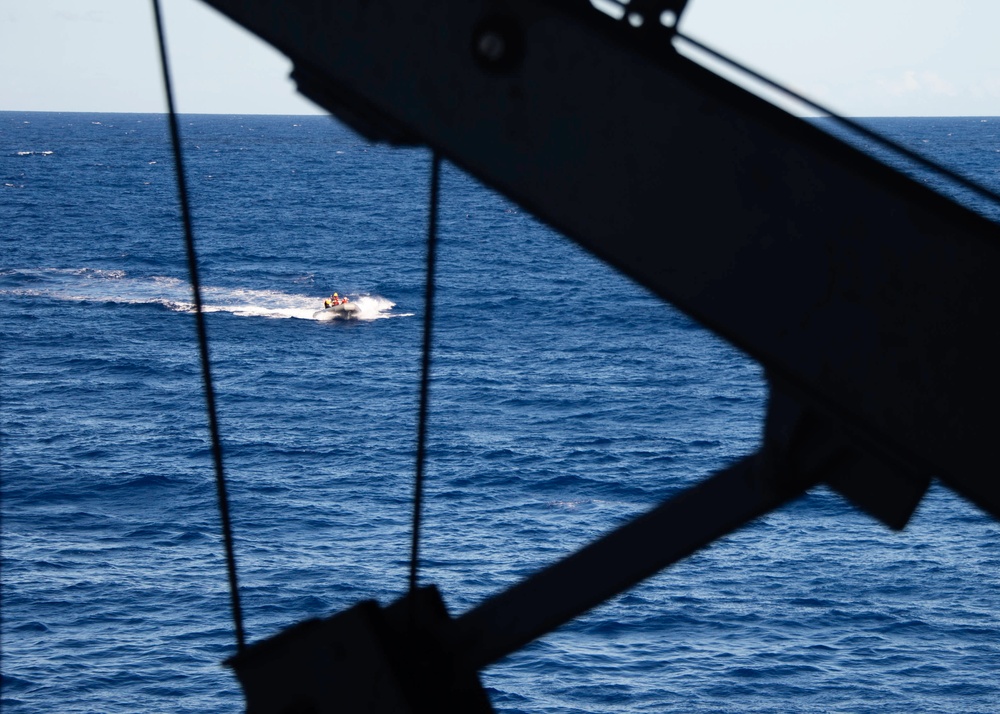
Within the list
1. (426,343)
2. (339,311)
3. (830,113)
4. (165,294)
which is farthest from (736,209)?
(165,294)

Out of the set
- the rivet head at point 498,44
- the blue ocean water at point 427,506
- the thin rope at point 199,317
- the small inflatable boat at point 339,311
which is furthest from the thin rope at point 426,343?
the small inflatable boat at point 339,311

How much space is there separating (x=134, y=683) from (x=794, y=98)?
48.4 meters

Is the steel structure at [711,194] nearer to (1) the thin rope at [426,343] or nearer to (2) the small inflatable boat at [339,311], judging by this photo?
(1) the thin rope at [426,343]

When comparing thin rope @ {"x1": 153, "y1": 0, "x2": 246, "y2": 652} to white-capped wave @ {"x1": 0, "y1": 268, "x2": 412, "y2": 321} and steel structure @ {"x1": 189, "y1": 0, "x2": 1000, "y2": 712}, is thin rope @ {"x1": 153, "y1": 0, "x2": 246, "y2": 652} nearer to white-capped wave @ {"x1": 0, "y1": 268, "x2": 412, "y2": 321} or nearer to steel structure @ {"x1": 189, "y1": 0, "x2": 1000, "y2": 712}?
steel structure @ {"x1": 189, "y1": 0, "x2": 1000, "y2": 712}

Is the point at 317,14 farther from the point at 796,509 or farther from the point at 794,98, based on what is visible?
the point at 796,509

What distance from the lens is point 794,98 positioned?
233cm

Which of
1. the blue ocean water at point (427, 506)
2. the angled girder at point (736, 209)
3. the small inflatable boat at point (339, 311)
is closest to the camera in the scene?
the angled girder at point (736, 209)

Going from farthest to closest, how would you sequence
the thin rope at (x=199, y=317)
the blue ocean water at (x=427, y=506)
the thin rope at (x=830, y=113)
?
the blue ocean water at (x=427, y=506)
the thin rope at (x=199, y=317)
the thin rope at (x=830, y=113)

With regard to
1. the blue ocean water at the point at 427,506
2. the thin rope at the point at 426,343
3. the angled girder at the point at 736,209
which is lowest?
the blue ocean water at the point at 427,506

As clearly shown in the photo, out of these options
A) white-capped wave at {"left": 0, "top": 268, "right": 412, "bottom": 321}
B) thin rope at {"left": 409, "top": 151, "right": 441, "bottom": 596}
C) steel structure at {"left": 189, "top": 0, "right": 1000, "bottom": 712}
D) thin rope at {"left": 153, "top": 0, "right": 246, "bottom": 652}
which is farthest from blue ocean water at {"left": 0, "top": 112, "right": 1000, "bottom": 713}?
steel structure at {"left": 189, "top": 0, "right": 1000, "bottom": 712}

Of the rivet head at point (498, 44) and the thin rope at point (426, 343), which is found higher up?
the rivet head at point (498, 44)

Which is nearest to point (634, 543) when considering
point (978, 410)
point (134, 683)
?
point (978, 410)

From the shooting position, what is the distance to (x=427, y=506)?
56969 mm

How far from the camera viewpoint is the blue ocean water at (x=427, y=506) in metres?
48.0
